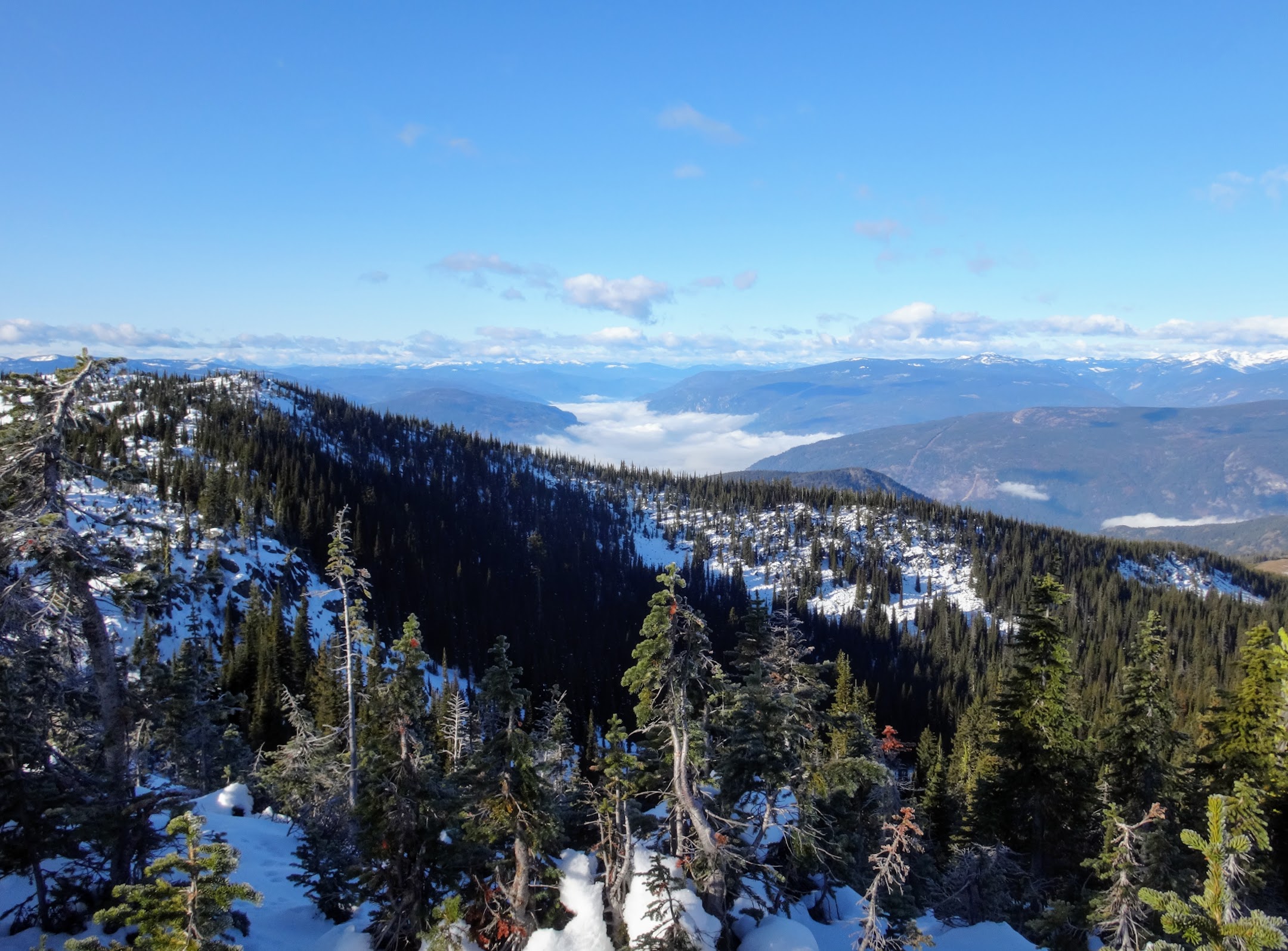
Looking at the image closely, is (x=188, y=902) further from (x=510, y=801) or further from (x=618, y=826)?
(x=618, y=826)

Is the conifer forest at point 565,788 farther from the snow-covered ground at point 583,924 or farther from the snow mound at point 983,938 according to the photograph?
the snow mound at point 983,938

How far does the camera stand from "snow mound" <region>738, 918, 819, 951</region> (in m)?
15.6

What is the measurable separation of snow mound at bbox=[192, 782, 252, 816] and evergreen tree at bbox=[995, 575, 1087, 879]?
34.0 metres

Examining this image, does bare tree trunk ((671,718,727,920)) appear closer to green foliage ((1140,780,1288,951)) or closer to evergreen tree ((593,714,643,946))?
evergreen tree ((593,714,643,946))

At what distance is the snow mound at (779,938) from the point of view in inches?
615

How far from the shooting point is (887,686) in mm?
100625

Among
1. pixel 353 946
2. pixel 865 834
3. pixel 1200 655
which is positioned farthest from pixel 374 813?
pixel 1200 655

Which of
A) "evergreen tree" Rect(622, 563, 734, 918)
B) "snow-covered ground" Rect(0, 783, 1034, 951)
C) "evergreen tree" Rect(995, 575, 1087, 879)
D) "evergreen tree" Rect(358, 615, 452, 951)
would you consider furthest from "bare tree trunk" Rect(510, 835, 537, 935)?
"evergreen tree" Rect(995, 575, 1087, 879)

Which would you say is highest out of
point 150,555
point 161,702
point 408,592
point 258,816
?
point 150,555

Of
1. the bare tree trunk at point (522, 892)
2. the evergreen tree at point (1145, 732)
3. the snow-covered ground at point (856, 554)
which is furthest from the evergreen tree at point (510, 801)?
the snow-covered ground at point (856, 554)

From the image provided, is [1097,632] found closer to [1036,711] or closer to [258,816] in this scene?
[1036,711]

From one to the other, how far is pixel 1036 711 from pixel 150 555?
29498 mm

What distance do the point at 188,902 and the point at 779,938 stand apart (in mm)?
13659

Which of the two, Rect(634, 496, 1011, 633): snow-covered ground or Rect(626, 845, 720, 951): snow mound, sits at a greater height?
Rect(626, 845, 720, 951): snow mound
